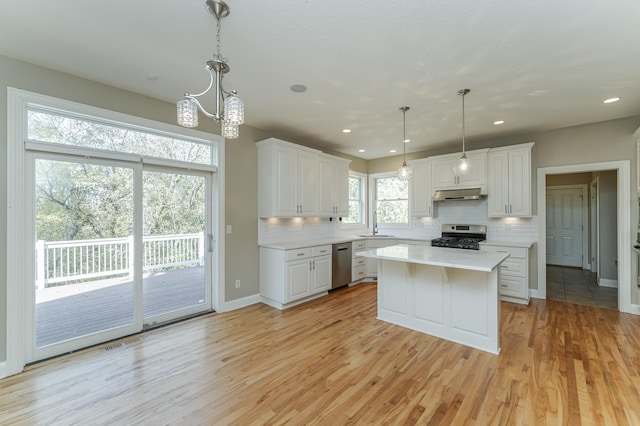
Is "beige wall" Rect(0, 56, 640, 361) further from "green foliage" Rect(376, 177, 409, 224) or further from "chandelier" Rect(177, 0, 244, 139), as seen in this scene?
"green foliage" Rect(376, 177, 409, 224)

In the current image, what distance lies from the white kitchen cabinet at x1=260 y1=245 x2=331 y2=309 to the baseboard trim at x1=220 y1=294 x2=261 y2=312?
0.37 ft

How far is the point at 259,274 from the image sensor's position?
4375 millimetres

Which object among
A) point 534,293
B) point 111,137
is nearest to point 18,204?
point 111,137

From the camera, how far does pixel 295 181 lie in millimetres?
4465

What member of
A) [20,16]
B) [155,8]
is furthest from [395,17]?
[20,16]

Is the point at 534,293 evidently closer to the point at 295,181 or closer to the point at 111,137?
the point at 295,181

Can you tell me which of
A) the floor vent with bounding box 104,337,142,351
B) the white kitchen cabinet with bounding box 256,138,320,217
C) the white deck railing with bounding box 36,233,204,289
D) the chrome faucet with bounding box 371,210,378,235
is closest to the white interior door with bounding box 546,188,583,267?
the chrome faucet with bounding box 371,210,378,235

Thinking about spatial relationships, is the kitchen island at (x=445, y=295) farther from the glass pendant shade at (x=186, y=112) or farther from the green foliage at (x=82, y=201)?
the green foliage at (x=82, y=201)

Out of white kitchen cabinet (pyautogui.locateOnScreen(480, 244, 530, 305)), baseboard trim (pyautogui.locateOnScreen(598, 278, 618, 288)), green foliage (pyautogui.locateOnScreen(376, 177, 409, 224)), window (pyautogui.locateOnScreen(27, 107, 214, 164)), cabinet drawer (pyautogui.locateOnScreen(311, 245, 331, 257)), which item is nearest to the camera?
window (pyautogui.locateOnScreen(27, 107, 214, 164))

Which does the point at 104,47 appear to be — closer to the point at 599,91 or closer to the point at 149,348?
the point at 149,348

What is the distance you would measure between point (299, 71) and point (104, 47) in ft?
5.29

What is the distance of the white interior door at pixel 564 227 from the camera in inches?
259

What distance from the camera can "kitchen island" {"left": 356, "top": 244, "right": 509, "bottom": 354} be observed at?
278cm

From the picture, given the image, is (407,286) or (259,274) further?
(259,274)
